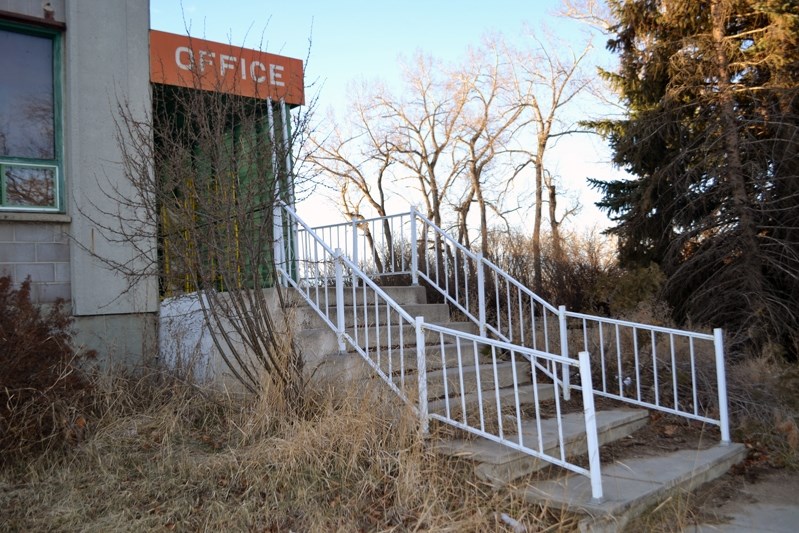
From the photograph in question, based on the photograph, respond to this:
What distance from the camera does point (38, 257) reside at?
636cm

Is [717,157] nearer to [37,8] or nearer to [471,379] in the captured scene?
[471,379]

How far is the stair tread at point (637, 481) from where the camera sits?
368 cm

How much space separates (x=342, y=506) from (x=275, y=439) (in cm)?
84

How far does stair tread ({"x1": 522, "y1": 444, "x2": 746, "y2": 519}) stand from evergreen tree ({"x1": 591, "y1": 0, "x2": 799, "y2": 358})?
13.1 ft

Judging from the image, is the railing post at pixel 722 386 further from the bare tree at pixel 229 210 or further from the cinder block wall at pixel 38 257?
the cinder block wall at pixel 38 257

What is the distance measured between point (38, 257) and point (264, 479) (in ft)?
12.7

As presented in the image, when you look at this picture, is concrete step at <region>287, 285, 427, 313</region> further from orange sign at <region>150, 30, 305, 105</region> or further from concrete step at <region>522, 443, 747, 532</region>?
concrete step at <region>522, 443, 747, 532</region>

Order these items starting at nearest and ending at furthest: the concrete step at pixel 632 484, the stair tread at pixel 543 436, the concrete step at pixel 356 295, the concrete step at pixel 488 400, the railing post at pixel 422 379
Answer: the concrete step at pixel 632 484 → the stair tread at pixel 543 436 → the railing post at pixel 422 379 → the concrete step at pixel 488 400 → the concrete step at pixel 356 295

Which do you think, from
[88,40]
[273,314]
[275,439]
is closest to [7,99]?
[88,40]

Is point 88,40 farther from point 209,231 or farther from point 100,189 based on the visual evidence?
point 209,231

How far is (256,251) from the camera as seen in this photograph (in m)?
5.29

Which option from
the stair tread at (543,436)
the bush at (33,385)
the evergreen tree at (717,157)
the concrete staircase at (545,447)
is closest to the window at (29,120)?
the bush at (33,385)

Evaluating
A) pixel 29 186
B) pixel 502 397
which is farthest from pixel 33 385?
pixel 502 397

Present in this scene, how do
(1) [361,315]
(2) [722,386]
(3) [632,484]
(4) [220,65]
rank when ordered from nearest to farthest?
(3) [632,484] < (2) [722,386] < (1) [361,315] < (4) [220,65]
